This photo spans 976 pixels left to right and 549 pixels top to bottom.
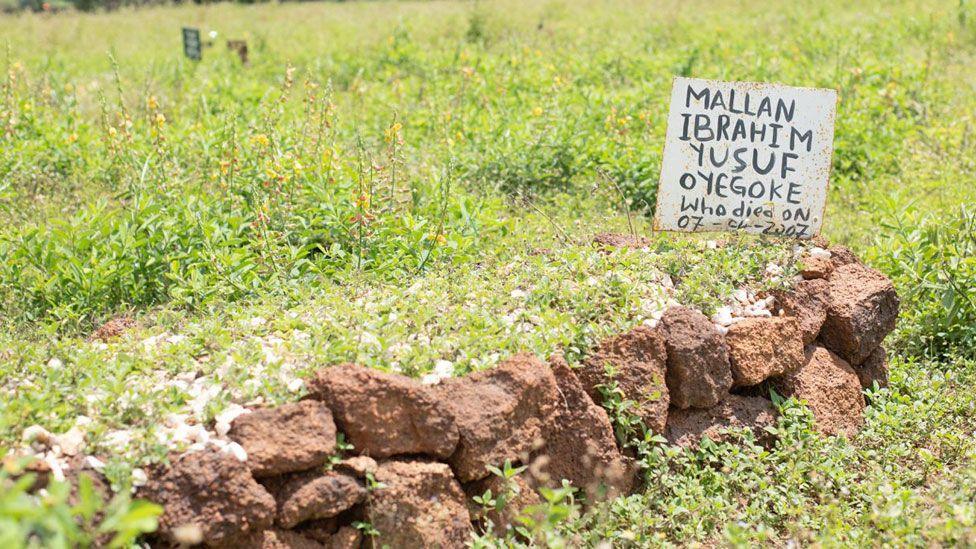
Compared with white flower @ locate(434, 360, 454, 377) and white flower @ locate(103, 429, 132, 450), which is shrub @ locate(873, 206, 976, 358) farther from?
white flower @ locate(103, 429, 132, 450)

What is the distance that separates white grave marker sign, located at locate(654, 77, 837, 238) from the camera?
4.56m

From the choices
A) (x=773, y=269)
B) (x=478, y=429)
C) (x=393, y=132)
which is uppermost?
(x=393, y=132)

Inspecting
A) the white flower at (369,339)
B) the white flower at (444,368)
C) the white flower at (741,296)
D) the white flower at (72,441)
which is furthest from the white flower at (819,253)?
the white flower at (72,441)

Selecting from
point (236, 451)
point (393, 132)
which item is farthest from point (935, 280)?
point (236, 451)

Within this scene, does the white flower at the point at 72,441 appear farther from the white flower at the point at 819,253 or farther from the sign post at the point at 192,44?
the sign post at the point at 192,44

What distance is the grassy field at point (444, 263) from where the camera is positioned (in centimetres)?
338

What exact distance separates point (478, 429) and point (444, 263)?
1.28 m

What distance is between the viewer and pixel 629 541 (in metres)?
3.50

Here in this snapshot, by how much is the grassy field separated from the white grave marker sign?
6.2 inches

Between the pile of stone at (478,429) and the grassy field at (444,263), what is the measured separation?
115 millimetres

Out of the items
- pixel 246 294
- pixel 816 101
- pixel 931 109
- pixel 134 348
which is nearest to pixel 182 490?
pixel 134 348

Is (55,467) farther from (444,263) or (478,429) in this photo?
(444,263)

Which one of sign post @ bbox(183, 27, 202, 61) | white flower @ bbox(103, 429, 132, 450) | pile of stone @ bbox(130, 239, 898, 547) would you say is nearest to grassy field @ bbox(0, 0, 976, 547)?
white flower @ bbox(103, 429, 132, 450)

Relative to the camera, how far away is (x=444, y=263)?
444 cm
